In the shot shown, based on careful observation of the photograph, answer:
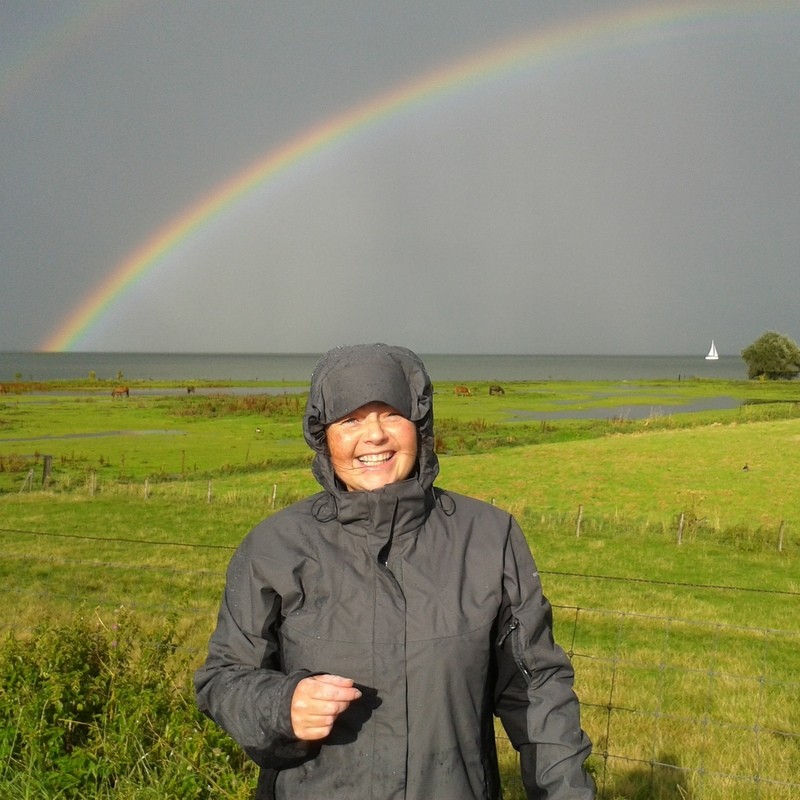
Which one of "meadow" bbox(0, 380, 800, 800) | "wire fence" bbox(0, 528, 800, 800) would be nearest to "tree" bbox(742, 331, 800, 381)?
"meadow" bbox(0, 380, 800, 800)

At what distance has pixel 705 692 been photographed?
7.09 m

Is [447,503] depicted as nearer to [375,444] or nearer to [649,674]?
[375,444]

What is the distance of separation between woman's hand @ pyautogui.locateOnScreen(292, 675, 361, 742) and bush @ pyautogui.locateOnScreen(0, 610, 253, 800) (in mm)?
1580

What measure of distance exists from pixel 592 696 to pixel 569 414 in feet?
180

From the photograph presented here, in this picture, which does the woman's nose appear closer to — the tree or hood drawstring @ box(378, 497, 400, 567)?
hood drawstring @ box(378, 497, 400, 567)

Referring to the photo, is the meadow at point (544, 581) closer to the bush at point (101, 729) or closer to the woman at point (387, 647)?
the bush at point (101, 729)

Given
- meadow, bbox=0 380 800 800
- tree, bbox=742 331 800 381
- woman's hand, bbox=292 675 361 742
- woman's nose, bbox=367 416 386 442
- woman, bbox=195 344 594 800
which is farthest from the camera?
tree, bbox=742 331 800 381

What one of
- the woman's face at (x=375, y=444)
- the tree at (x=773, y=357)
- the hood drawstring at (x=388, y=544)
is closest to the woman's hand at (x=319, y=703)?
the hood drawstring at (x=388, y=544)

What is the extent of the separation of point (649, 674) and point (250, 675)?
7066mm

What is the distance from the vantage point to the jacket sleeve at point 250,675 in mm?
1765

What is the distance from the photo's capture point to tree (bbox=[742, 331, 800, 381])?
93.2m

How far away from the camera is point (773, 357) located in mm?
95125

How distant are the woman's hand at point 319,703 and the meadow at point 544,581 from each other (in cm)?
159

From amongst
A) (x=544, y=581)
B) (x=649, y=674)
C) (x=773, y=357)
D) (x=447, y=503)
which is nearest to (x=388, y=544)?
(x=447, y=503)
